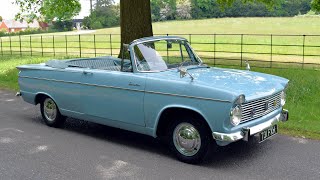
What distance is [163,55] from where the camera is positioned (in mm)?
5840

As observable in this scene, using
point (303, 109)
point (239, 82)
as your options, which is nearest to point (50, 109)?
point (239, 82)

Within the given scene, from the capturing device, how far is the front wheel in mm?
4875

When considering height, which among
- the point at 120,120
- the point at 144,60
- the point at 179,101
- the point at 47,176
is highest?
the point at 144,60

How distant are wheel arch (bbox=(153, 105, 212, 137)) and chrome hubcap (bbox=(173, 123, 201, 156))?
7.0 inches

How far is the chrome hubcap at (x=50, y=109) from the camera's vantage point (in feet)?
22.7

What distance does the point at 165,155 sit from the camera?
5398 mm

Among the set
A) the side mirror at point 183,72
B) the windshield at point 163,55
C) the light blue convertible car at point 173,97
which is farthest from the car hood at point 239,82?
the windshield at point 163,55

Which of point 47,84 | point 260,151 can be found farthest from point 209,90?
point 47,84

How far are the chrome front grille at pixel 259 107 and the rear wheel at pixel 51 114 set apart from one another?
3481 mm

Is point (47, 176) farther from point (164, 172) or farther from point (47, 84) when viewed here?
point (47, 84)

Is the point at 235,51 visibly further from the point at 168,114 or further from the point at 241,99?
the point at 241,99

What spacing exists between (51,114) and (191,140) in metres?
3.09

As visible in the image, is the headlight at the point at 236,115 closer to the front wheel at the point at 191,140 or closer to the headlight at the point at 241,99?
the headlight at the point at 241,99

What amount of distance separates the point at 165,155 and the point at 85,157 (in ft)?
3.57
